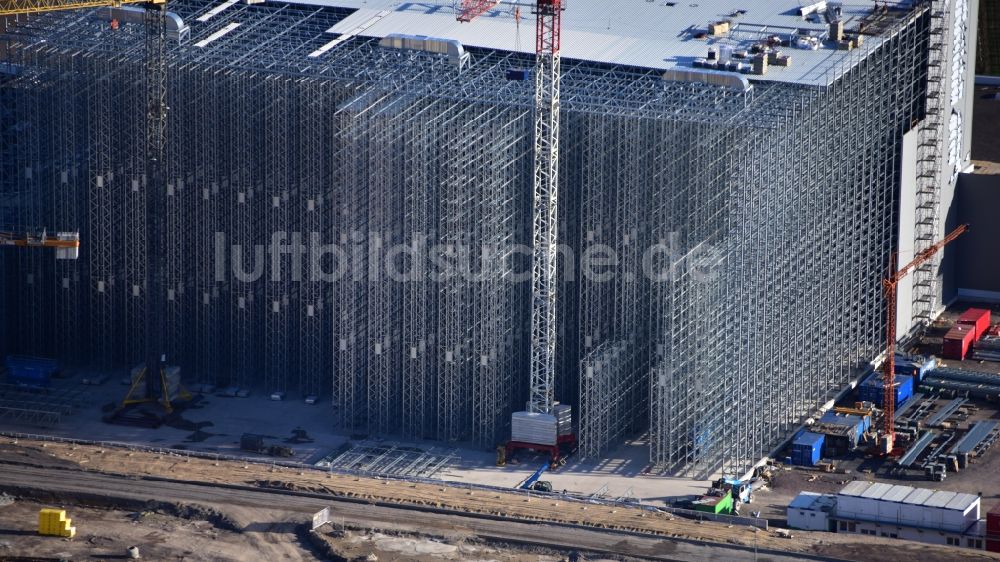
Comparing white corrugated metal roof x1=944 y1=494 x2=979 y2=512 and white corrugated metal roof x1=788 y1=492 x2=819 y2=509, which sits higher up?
white corrugated metal roof x1=944 y1=494 x2=979 y2=512

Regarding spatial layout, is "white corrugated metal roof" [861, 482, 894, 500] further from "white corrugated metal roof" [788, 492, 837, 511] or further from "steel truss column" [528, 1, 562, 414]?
"steel truss column" [528, 1, 562, 414]

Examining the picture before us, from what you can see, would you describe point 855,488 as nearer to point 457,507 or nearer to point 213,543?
point 457,507

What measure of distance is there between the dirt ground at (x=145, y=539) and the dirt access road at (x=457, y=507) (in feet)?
10.3

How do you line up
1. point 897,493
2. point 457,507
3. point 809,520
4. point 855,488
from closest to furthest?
point 809,520 < point 457,507 < point 897,493 < point 855,488

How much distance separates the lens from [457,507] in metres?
189

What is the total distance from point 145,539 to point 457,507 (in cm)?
2290

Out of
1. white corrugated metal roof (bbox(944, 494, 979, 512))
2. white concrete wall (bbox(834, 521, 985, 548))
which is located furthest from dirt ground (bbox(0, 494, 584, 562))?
white corrugated metal roof (bbox(944, 494, 979, 512))

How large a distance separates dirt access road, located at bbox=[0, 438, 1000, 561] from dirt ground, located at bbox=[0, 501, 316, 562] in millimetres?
3151

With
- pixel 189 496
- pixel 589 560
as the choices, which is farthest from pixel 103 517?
pixel 589 560

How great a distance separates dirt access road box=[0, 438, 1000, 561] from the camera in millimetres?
181500

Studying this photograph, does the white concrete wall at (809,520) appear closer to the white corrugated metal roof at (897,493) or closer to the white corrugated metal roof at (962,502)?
the white corrugated metal roof at (897,493)

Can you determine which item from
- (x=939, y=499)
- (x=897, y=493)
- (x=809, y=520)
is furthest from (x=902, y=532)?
(x=809, y=520)

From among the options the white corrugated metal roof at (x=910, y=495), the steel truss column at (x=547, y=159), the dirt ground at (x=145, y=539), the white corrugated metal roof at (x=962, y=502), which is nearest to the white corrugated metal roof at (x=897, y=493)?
the white corrugated metal roof at (x=910, y=495)

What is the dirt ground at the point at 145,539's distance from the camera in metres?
182
